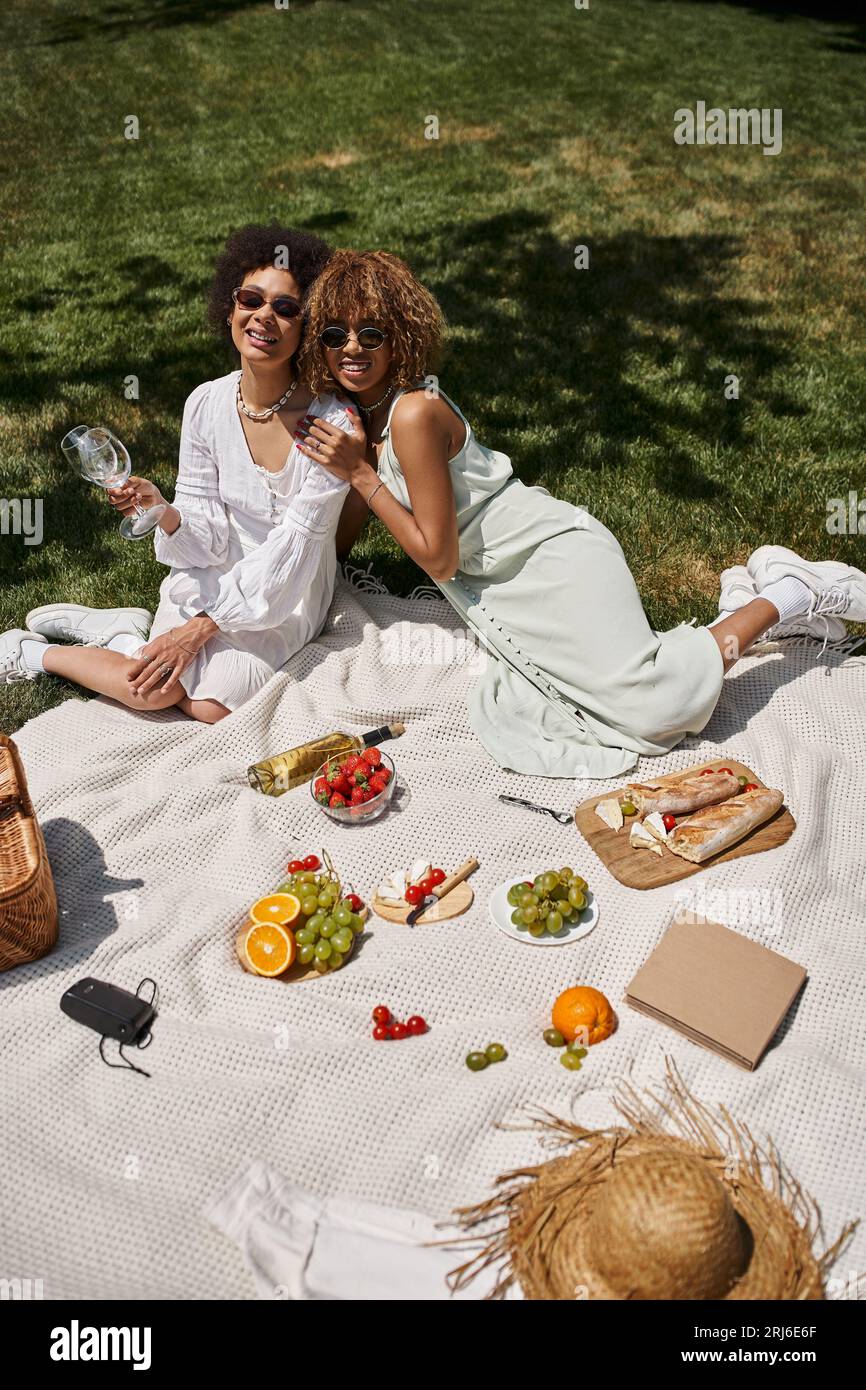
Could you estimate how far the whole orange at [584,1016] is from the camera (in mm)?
3367

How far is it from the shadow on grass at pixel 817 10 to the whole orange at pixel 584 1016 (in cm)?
1973

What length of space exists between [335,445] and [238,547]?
92cm

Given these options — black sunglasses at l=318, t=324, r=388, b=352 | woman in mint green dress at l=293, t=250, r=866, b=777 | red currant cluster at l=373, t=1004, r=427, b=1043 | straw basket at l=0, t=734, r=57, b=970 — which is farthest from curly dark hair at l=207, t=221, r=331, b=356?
red currant cluster at l=373, t=1004, r=427, b=1043

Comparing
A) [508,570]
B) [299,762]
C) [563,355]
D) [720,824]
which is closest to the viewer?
[720,824]

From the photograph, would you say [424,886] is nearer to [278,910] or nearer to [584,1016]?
[278,910]

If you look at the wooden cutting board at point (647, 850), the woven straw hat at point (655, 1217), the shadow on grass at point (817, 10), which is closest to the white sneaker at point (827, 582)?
the wooden cutting board at point (647, 850)

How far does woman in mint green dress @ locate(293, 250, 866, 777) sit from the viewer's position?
4215mm

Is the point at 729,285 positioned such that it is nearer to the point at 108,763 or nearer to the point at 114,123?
the point at 108,763

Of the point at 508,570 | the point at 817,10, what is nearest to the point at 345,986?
the point at 508,570

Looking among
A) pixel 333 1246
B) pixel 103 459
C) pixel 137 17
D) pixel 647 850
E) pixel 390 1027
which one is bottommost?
pixel 333 1246

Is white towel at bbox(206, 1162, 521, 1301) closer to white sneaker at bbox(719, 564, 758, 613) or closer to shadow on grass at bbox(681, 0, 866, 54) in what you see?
white sneaker at bbox(719, 564, 758, 613)

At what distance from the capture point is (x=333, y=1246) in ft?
9.47

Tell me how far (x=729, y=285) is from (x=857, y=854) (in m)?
6.43

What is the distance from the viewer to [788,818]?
13.6 feet
